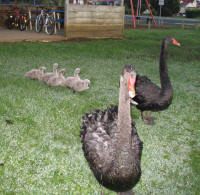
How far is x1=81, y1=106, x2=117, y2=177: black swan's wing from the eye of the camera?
2434 mm

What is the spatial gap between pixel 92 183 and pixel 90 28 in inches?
401

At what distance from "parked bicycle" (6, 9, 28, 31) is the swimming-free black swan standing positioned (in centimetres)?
1282

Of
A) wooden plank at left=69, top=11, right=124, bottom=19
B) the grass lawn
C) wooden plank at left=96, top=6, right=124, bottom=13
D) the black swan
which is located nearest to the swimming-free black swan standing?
the grass lawn

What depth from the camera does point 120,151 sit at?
A: 89.4 inches

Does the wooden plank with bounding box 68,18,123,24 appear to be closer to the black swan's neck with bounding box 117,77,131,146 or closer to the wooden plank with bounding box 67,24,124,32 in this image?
the wooden plank with bounding box 67,24,124,32

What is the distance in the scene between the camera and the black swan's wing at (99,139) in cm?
243

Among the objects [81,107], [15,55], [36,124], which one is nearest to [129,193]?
[36,124]

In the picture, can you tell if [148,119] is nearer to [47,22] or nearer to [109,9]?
[109,9]

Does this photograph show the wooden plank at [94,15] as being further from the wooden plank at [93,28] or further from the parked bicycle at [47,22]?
the parked bicycle at [47,22]

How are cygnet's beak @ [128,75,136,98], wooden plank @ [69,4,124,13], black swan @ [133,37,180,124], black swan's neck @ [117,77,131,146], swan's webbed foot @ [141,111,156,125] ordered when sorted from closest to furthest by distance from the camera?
cygnet's beak @ [128,75,136,98] < black swan's neck @ [117,77,131,146] < black swan @ [133,37,180,124] < swan's webbed foot @ [141,111,156,125] < wooden plank @ [69,4,124,13]

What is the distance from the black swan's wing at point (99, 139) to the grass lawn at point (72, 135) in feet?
1.29

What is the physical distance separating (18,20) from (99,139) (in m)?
13.3

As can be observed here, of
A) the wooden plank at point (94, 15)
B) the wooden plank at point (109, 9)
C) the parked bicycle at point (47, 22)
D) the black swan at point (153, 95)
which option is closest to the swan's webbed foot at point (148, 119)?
the black swan at point (153, 95)

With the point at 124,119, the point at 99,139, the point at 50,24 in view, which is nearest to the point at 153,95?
the point at 99,139
